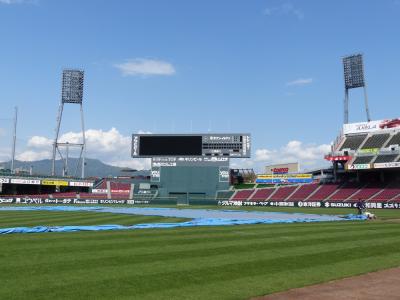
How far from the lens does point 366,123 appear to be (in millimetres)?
75500

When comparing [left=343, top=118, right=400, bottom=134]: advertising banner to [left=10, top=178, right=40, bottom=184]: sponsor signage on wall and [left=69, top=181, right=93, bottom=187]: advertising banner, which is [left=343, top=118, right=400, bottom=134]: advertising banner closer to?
[left=69, top=181, right=93, bottom=187]: advertising banner

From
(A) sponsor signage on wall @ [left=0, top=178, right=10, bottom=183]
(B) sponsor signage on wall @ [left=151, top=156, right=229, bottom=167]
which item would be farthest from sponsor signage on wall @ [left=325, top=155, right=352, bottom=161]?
(A) sponsor signage on wall @ [left=0, top=178, right=10, bottom=183]

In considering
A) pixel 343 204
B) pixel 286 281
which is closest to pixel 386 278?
pixel 286 281

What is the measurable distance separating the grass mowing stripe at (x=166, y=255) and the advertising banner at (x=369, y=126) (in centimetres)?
5875

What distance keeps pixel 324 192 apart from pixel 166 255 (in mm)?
61337

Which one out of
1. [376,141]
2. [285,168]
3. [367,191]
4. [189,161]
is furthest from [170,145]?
[285,168]

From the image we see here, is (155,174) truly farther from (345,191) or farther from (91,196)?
(345,191)

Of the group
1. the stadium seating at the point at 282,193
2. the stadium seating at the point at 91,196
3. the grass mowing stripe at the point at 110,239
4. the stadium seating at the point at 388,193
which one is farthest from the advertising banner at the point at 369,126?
the grass mowing stripe at the point at 110,239

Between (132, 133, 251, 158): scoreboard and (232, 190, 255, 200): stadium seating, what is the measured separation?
8587mm

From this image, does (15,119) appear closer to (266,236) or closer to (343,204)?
(343,204)

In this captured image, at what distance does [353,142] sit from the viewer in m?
73.7

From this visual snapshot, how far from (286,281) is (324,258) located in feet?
13.4

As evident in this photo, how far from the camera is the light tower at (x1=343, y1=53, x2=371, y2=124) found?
8319 cm

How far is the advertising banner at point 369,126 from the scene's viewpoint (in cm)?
7200
